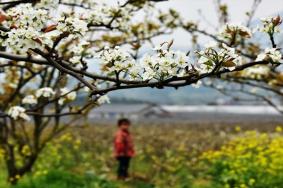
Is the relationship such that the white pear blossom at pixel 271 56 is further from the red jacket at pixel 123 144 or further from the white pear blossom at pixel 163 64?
the red jacket at pixel 123 144

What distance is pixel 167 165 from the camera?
1524 centimetres

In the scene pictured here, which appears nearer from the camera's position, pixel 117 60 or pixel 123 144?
pixel 117 60

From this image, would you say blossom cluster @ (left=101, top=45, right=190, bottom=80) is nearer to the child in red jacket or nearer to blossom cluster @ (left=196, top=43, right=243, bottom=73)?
blossom cluster @ (left=196, top=43, right=243, bottom=73)

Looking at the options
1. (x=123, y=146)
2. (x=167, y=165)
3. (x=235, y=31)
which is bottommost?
(x=167, y=165)

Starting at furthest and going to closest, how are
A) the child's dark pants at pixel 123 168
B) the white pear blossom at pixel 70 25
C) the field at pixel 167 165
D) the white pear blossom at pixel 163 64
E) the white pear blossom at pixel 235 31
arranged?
the child's dark pants at pixel 123 168 < the field at pixel 167 165 < the white pear blossom at pixel 235 31 < the white pear blossom at pixel 70 25 < the white pear blossom at pixel 163 64

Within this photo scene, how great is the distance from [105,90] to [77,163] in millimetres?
12379

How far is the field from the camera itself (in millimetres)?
11406

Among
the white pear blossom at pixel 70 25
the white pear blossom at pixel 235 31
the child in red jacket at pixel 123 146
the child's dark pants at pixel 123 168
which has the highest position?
the white pear blossom at pixel 70 25

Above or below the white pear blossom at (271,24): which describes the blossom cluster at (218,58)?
below

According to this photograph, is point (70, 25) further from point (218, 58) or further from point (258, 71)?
point (258, 71)

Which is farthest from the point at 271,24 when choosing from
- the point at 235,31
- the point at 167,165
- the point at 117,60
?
the point at 167,165

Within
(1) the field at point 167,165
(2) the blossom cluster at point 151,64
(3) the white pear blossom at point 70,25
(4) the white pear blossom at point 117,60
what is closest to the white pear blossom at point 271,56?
(2) the blossom cluster at point 151,64

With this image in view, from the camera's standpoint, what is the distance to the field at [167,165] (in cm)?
1141

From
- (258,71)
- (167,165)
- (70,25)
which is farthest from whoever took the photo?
(167,165)
